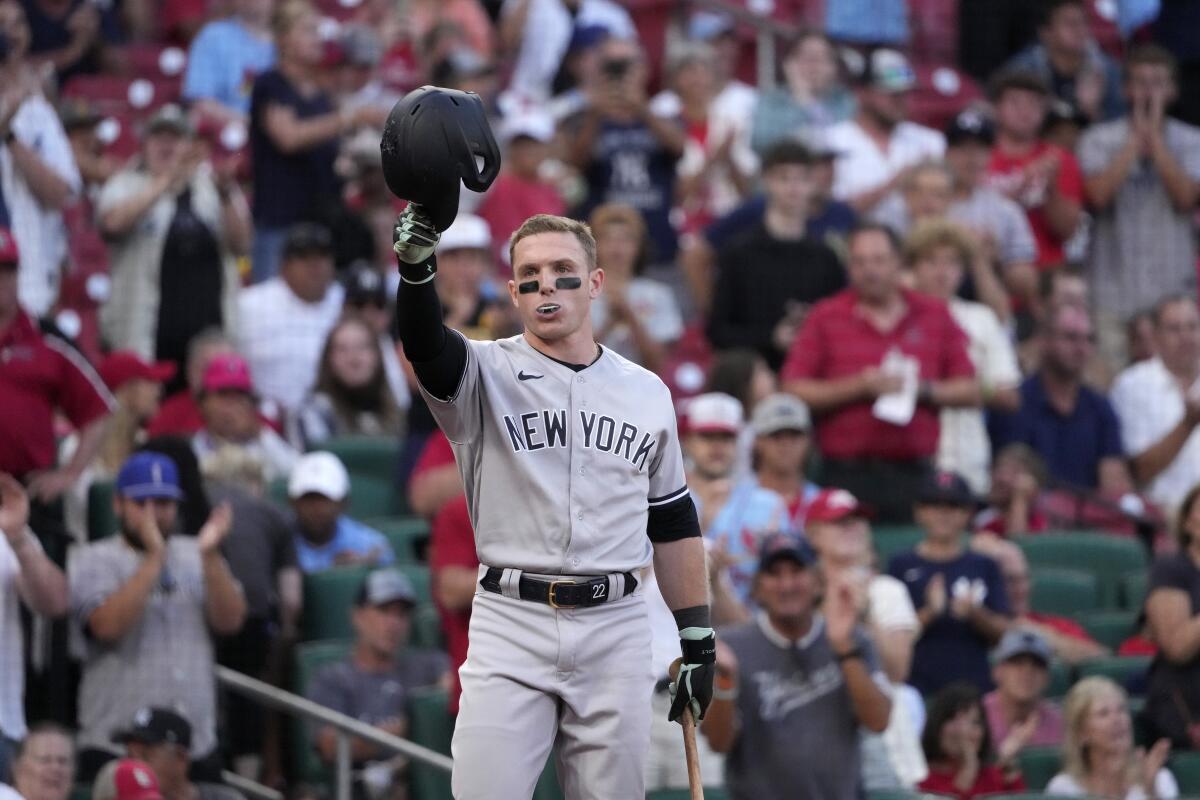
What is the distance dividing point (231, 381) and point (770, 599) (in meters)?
2.85

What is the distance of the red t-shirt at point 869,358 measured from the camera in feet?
30.9

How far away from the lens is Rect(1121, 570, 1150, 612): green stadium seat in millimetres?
9312

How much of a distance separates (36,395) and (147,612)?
1.15 metres

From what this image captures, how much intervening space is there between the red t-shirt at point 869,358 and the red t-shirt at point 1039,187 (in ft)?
8.35

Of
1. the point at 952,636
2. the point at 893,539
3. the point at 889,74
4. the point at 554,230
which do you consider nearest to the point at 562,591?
the point at 554,230

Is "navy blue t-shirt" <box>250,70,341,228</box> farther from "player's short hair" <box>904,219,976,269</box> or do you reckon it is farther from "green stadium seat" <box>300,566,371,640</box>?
"green stadium seat" <box>300,566,371,640</box>

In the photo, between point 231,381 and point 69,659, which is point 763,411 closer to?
point 231,381

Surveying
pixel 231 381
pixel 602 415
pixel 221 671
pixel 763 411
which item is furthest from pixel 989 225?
pixel 602 415

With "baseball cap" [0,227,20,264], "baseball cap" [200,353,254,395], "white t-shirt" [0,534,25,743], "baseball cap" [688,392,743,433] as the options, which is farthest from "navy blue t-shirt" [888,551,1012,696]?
"baseball cap" [0,227,20,264]

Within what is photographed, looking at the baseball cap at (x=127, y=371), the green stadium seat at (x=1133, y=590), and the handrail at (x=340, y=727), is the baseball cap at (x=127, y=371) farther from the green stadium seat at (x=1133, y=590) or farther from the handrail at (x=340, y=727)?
the green stadium seat at (x=1133, y=590)

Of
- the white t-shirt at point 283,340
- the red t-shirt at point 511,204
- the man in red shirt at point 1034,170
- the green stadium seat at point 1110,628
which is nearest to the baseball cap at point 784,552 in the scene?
the green stadium seat at point 1110,628

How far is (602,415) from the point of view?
5.02 meters

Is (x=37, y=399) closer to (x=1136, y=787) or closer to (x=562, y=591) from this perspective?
(x=562, y=591)

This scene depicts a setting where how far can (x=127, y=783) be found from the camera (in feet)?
21.6
